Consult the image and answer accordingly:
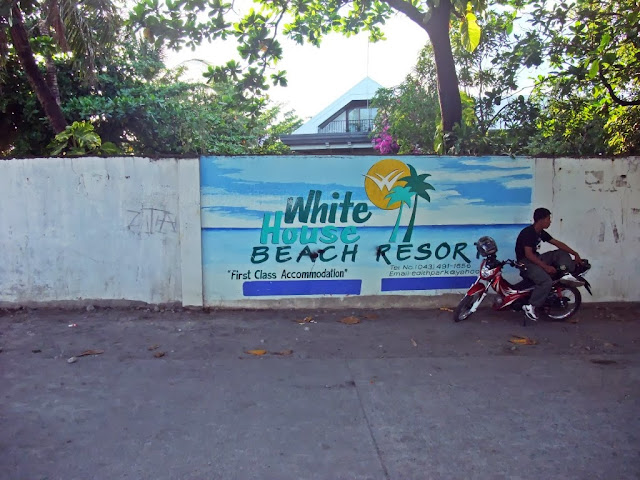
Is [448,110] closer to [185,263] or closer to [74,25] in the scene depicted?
[185,263]

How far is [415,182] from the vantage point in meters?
6.70

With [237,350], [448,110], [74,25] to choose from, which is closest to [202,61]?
[74,25]

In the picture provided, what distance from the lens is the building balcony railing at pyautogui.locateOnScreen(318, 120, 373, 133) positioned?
2469 centimetres

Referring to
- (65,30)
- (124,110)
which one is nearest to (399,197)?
(65,30)

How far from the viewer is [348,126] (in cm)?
2597

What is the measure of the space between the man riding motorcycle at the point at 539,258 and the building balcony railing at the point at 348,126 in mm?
18373

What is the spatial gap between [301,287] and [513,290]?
8.72 ft

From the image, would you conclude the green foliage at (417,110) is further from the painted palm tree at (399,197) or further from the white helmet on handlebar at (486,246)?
the white helmet on handlebar at (486,246)

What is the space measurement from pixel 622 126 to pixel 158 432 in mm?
8122

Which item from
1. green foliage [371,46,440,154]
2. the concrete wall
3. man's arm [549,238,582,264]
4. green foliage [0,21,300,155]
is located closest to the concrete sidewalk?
the concrete wall

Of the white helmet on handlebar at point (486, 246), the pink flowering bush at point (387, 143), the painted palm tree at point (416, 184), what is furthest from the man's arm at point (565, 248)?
the pink flowering bush at point (387, 143)

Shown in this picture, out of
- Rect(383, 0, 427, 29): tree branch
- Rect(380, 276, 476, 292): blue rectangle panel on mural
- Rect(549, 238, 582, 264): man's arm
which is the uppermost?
Rect(383, 0, 427, 29): tree branch

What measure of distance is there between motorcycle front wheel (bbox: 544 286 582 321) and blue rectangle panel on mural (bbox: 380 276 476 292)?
1.00m

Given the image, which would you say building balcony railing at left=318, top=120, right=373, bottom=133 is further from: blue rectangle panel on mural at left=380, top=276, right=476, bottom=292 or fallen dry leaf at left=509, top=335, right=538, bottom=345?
fallen dry leaf at left=509, top=335, right=538, bottom=345
